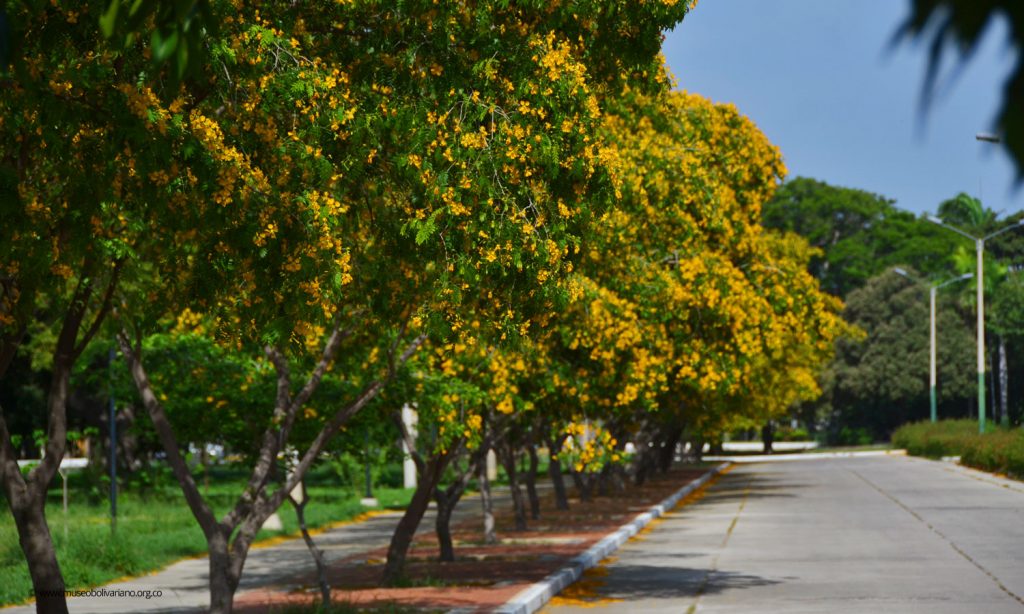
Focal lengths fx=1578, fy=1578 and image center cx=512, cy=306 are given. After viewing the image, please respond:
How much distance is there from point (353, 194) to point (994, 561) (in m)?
10.9

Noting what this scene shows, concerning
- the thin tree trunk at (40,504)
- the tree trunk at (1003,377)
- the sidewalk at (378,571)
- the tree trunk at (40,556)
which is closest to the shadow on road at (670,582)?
the sidewalk at (378,571)

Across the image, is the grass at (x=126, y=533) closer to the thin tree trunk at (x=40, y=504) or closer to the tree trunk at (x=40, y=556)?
the thin tree trunk at (x=40, y=504)

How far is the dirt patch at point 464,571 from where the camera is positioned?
1548cm

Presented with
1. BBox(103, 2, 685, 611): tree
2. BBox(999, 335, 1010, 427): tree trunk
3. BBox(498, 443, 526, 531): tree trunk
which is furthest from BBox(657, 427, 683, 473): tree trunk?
BBox(999, 335, 1010, 427): tree trunk

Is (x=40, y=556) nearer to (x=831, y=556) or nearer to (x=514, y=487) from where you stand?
(x=831, y=556)

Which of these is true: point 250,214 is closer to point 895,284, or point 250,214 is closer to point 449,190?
point 449,190

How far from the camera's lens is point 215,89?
32.2ft

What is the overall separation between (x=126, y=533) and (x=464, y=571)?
251 inches

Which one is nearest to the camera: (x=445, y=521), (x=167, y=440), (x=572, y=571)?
(x=167, y=440)

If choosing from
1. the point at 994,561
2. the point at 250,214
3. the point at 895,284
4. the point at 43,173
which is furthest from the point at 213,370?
the point at 895,284

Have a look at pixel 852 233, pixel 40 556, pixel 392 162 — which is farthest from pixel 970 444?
pixel 852 233

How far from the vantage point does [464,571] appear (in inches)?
750

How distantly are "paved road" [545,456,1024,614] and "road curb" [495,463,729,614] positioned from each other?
0.26 m

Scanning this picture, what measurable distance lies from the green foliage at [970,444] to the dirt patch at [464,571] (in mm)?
18503
